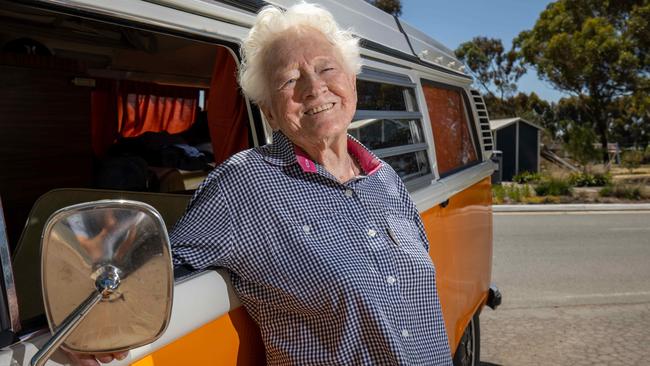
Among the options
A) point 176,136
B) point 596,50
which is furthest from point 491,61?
point 176,136

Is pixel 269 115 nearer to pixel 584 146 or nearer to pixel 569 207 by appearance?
pixel 569 207

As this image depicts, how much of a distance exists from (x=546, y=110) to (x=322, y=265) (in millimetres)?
48170

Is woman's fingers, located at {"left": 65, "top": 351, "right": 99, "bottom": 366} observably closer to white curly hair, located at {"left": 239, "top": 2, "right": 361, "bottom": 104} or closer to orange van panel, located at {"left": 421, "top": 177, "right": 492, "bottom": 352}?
white curly hair, located at {"left": 239, "top": 2, "right": 361, "bottom": 104}

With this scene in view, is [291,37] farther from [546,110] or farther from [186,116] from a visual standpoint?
[546,110]

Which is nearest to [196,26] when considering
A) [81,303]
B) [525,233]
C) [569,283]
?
[81,303]

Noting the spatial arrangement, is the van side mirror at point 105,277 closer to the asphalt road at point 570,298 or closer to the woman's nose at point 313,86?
the woman's nose at point 313,86

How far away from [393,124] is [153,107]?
2.15 metres

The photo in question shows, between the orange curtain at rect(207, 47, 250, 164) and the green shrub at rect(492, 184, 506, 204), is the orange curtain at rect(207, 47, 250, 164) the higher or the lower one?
the higher one

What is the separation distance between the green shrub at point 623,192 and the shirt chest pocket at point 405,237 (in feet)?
50.5

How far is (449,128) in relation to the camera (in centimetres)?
405

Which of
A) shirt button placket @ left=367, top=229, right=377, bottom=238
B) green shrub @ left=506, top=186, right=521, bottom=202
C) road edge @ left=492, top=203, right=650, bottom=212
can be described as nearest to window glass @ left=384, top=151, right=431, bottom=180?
shirt button placket @ left=367, top=229, right=377, bottom=238

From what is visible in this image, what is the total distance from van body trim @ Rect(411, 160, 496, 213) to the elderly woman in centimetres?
70

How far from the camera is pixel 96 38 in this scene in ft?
10.3

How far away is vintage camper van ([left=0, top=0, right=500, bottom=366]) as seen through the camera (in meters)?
1.37
